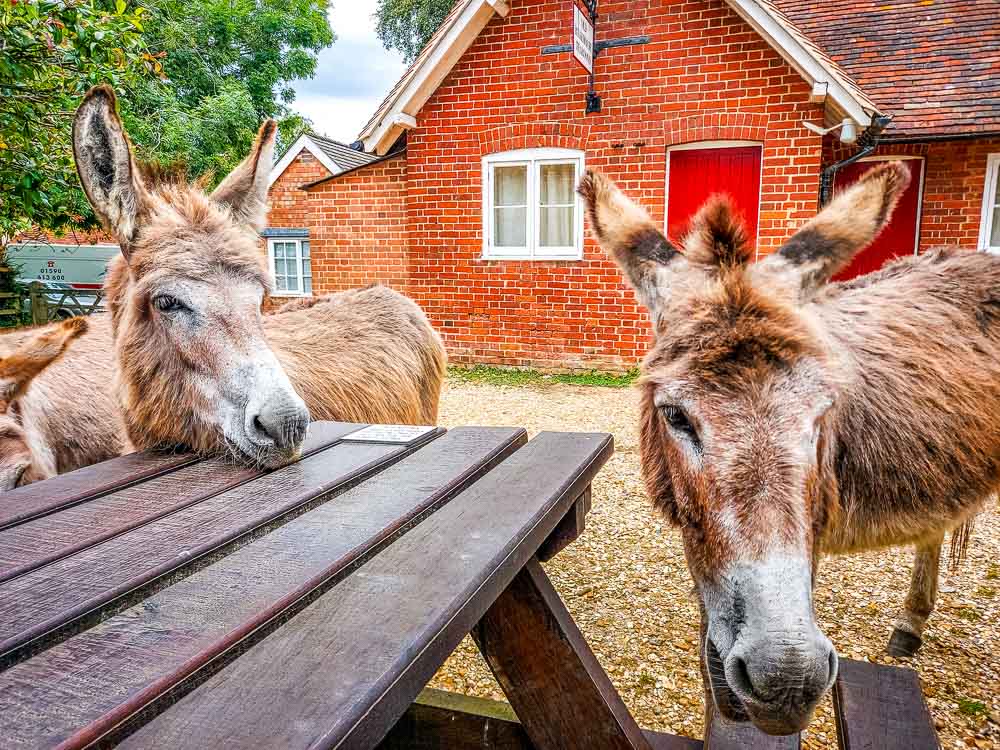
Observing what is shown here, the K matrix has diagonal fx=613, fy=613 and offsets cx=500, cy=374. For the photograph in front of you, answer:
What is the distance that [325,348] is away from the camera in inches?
144

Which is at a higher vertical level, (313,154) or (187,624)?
(313,154)

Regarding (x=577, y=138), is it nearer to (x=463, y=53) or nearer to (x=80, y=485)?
(x=463, y=53)

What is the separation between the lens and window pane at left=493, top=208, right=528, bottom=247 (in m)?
9.46

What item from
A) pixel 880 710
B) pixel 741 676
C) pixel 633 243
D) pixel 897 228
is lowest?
pixel 880 710

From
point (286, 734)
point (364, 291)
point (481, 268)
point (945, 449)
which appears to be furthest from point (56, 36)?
point (481, 268)

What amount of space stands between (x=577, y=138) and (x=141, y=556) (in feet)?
28.5

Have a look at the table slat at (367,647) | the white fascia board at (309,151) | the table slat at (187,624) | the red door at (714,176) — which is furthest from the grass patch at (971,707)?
the white fascia board at (309,151)

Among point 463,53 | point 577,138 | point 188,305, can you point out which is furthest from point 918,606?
point 463,53

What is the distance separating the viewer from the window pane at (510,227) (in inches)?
372

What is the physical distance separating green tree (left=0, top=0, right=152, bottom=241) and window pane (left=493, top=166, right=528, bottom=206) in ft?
17.3

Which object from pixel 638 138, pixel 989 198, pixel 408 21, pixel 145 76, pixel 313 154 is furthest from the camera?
pixel 408 21

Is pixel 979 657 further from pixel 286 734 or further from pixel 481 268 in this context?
pixel 481 268

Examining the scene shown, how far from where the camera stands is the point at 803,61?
743cm

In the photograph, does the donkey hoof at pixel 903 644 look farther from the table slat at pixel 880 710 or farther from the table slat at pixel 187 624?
the table slat at pixel 187 624
